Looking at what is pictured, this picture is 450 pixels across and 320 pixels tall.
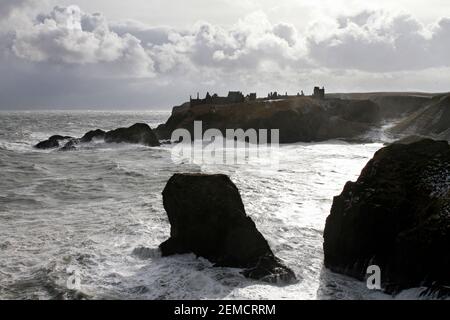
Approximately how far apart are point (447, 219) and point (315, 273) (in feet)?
11.9

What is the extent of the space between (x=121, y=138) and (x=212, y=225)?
4629 cm

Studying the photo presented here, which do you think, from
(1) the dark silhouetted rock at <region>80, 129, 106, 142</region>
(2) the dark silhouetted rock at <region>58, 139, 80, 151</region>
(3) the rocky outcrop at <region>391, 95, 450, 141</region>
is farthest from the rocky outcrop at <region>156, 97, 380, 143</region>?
(2) the dark silhouetted rock at <region>58, 139, 80, 151</region>

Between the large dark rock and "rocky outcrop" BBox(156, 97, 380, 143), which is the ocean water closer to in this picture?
the large dark rock

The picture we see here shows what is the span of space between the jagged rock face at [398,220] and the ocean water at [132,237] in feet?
1.95

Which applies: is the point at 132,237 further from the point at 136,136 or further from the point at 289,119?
the point at 289,119

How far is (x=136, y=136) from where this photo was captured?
56938 millimetres

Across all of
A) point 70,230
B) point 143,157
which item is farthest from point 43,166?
point 70,230

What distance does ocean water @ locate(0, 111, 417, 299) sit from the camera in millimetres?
11125

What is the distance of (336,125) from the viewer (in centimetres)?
6869

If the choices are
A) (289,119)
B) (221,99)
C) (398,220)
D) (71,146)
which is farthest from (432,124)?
(398,220)

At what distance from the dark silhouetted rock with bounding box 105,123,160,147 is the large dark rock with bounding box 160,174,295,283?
42.7 meters

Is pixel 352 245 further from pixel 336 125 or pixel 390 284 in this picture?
pixel 336 125

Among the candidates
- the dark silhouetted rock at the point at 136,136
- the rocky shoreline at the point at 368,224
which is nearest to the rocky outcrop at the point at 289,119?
the dark silhouetted rock at the point at 136,136
